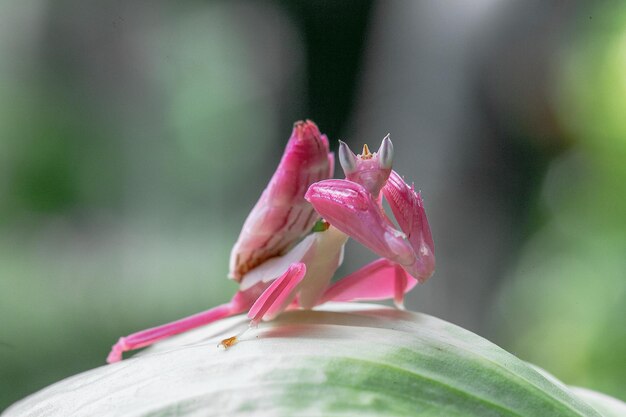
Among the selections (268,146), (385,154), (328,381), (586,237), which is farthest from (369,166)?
(268,146)

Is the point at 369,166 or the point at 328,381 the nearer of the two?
the point at 328,381

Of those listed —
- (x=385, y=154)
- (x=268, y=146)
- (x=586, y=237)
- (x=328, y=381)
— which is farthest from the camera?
(x=268, y=146)

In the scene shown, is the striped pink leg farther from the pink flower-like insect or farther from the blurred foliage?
the blurred foliage

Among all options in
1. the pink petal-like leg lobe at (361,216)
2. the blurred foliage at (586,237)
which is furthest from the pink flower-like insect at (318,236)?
the blurred foliage at (586,237)

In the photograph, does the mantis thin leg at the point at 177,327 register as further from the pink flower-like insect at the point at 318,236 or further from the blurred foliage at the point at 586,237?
the blurred foliage at the point at 586,237

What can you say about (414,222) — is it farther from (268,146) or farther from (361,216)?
(268,146)

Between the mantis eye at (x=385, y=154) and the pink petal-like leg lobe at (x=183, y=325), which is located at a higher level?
the mantis eye at (x=385, y=154)

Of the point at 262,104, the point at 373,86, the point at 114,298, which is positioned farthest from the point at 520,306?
the point at 114,298
